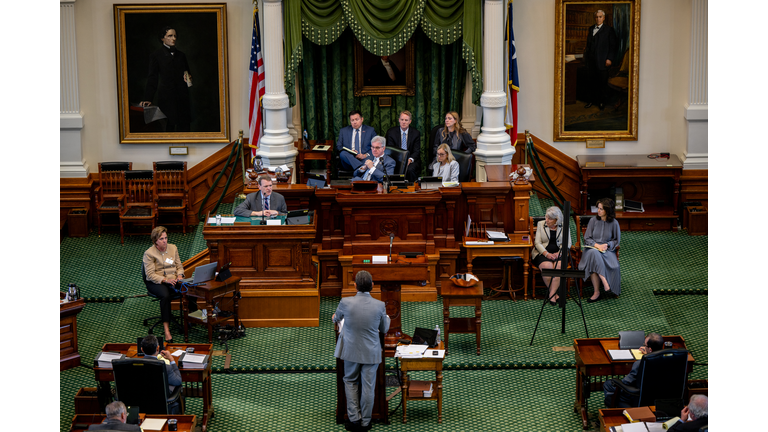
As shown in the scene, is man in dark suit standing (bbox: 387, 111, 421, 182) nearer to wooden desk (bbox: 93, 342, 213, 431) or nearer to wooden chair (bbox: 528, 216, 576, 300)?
wooden chair (bbox: 528, 216, 576, 300)

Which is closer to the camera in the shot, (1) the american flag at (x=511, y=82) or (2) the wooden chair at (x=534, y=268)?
(2) the wooden chair at (x=534, y=268)

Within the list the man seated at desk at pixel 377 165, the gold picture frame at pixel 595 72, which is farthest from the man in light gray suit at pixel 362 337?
the gold picture frame at pixel 595 72

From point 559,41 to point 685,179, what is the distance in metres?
2.47

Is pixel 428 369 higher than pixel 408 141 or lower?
lower

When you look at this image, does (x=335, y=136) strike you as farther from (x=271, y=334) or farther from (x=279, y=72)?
(x=271, y=334)

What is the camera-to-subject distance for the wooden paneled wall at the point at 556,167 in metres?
13.1

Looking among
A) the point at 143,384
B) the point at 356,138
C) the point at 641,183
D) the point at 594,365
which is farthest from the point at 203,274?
the point at 641,183

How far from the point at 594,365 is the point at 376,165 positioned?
4308mm

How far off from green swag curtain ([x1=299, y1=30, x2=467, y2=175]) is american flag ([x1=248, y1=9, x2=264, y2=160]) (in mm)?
642

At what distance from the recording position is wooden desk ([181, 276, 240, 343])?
376 inches

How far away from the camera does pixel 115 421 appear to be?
21.8ft

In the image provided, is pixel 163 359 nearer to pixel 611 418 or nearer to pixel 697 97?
pixel 611 418

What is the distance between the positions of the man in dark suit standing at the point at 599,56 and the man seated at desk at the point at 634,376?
5.91m

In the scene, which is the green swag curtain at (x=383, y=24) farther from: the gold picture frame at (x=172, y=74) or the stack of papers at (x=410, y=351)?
the stack of papers at (x=410, y=351)
